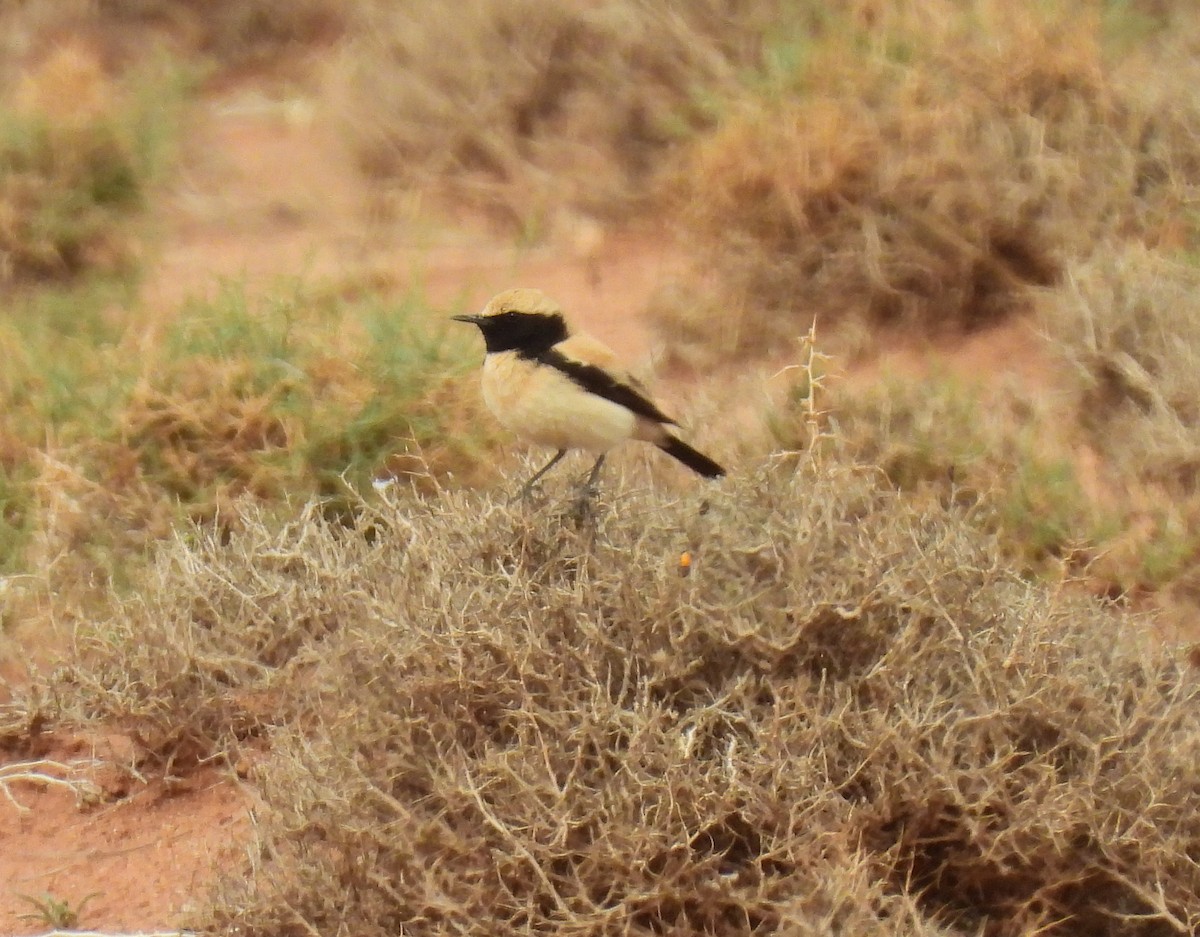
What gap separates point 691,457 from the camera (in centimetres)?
424

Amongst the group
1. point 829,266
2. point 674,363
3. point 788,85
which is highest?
point 788,85

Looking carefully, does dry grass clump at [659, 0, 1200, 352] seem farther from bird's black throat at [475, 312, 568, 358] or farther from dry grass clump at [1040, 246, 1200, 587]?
bird's black throat at [475, 312, 568, 358]

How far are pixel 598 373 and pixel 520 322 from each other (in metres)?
0.24

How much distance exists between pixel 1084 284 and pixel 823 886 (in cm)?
337

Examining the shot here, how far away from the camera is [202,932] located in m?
3.38

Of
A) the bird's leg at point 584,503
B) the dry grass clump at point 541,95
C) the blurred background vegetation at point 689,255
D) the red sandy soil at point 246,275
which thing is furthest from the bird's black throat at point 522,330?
the dry grass clump at point 541,95

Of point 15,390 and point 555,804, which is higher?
point 555,804

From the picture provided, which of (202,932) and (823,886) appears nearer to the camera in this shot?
(823,886)

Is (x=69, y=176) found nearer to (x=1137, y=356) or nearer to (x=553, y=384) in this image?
(x=553, y=384)

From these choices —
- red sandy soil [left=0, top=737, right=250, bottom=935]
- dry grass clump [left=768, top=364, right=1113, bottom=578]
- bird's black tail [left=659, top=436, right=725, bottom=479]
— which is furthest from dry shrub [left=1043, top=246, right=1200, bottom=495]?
red sandy soil [left=0, top=737, right=250, bottom=935]

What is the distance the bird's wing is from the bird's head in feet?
0.14

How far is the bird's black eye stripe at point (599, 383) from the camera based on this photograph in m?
3.85

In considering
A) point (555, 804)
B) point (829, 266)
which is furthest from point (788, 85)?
point (555, 804)

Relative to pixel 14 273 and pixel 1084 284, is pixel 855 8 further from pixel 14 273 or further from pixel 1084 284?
pixel 14 273
